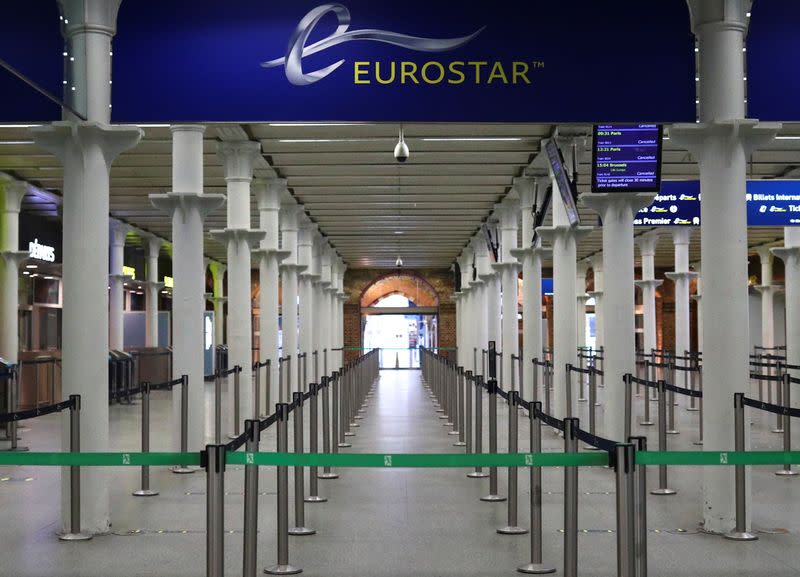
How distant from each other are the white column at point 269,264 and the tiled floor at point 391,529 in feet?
31.6

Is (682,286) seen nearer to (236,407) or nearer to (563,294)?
(563,294)

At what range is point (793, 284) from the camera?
2131cm

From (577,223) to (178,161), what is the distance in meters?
5.72

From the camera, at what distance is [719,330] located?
27.2ft

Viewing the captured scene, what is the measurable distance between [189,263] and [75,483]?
544 centimetres

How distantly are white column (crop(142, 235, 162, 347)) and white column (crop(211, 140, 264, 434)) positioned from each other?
1751 cm

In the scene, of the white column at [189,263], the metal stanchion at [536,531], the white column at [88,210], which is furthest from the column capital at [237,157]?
the metal stanchion at [536,531]

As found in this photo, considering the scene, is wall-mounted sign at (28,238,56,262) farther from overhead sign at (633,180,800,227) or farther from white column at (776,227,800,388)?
white column at (776,227,800,388)

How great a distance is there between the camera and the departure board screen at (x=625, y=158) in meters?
12.1

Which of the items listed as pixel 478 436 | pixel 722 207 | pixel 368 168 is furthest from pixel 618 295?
pixel 368 168

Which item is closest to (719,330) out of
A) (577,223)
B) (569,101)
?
(569,101)

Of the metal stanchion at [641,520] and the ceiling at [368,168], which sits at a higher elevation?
the ceiling at [368,168]

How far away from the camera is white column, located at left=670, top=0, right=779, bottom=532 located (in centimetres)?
816

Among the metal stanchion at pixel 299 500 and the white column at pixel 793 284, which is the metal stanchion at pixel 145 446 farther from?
the white column at pixel 793 284
